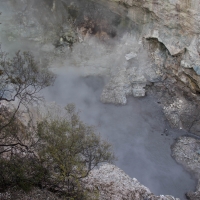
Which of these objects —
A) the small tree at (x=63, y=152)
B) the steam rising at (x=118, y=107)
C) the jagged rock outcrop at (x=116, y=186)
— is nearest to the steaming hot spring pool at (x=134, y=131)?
the steam rising at (x=118, y=107)

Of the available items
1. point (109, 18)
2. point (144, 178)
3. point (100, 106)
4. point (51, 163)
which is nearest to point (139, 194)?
point (144, 178)

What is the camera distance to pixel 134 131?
55.4 feet

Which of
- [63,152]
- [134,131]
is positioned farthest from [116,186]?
[134,131]

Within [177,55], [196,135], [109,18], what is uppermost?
[109,18]

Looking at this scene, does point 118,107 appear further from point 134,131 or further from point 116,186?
point 116,186

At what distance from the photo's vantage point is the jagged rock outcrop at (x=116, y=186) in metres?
11.8

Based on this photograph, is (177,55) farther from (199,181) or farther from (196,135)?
(199,181)

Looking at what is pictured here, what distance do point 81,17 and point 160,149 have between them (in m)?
13.0

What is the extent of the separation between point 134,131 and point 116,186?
16.9 ft

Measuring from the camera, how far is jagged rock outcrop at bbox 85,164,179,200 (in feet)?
38.6

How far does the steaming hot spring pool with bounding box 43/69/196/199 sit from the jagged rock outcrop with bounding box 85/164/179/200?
0.89 metres

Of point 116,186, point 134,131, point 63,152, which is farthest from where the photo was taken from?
point 134,131

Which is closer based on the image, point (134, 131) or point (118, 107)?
point (134, 131)

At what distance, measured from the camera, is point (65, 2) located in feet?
70.7
